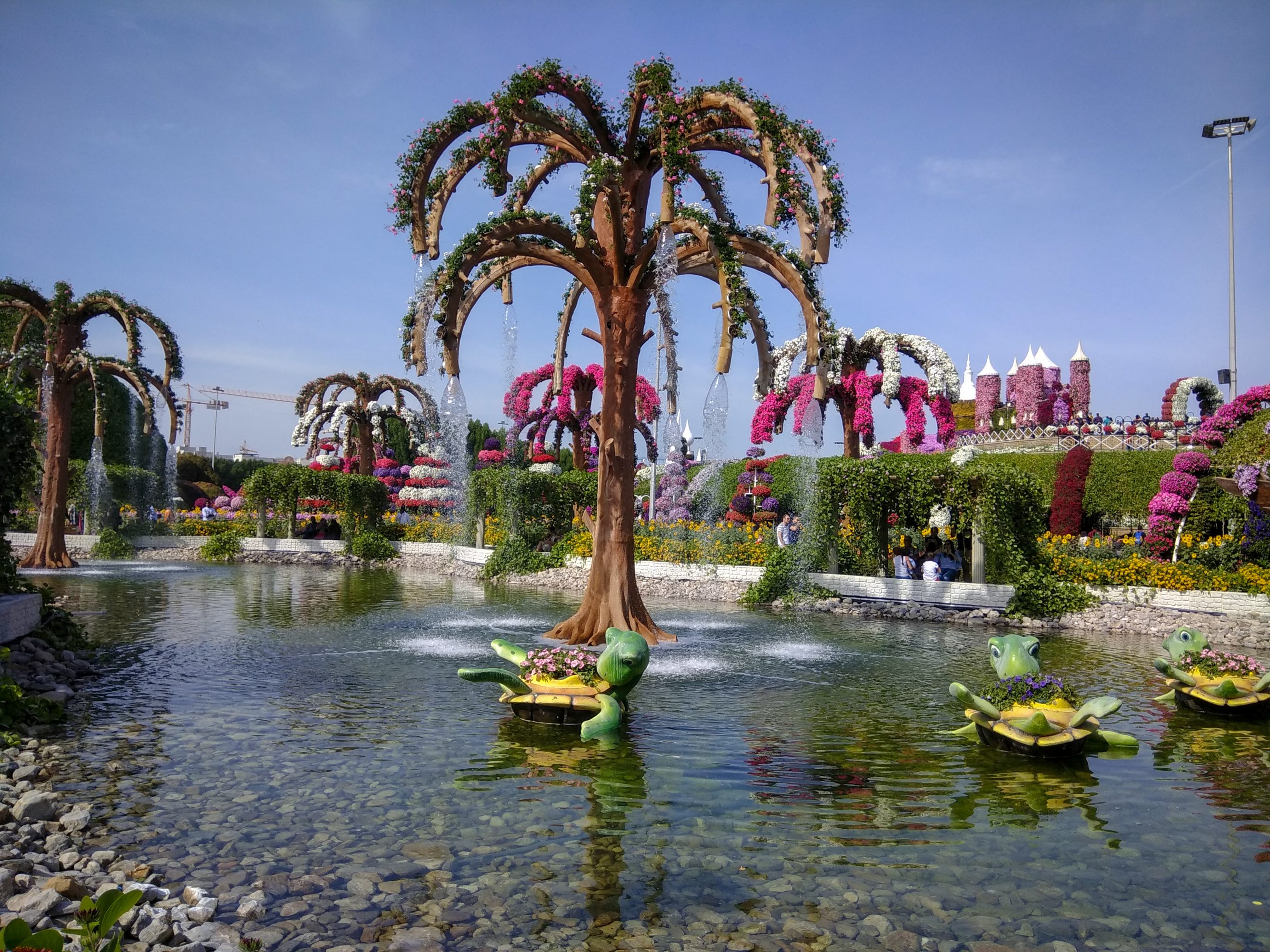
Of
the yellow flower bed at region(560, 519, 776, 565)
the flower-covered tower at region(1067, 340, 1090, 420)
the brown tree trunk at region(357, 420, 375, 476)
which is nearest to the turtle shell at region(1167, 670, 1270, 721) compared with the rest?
the yellow flower bed at region(560, 519, 776, 565)

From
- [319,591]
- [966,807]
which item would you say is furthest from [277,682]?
[319,591]

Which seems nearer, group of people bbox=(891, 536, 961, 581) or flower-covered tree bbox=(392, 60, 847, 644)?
flower-covered tree bbox=(392, 60, 847, 644)

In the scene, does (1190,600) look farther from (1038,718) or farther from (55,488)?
(55,488)

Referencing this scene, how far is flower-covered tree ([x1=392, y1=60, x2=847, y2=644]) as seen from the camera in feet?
30.7

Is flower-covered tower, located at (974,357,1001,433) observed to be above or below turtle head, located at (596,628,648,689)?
above

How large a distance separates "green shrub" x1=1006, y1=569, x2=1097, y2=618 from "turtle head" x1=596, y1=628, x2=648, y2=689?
10.7 metres

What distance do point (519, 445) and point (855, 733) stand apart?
29.0m

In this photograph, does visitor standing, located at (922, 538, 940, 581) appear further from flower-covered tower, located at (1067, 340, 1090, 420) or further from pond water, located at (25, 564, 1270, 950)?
flower-covered tower, located at (1067, 340, 1090, 420)

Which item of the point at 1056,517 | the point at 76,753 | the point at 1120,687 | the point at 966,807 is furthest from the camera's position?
the point at 1056,517

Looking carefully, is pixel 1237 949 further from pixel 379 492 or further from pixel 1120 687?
pixel 379 492

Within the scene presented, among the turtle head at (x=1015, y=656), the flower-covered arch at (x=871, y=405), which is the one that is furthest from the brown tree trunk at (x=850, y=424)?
the turtle head at (x=1015, y=656)

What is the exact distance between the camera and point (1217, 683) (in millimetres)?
7930

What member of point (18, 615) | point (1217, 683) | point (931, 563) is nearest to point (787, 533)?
point (931, 563)

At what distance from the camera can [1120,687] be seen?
9359 mm
